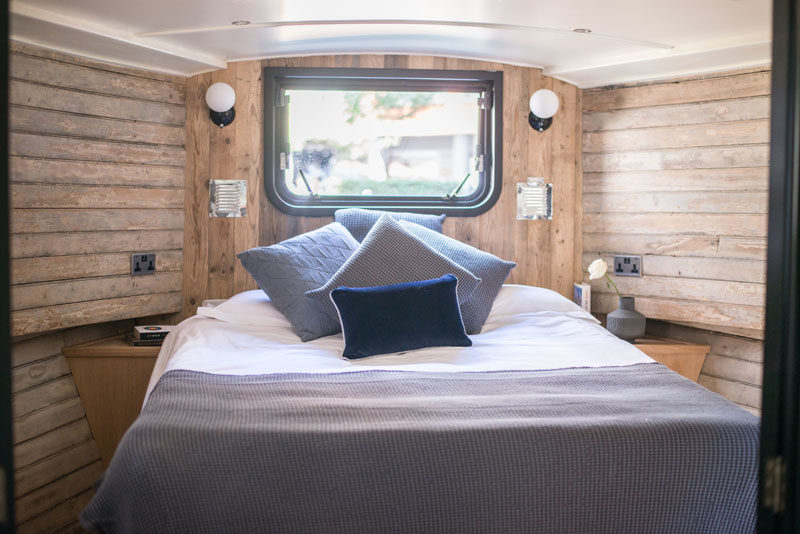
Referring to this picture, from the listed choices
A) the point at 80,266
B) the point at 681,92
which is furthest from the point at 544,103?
the point at 80,266

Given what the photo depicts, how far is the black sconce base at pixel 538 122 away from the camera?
3.75 meters

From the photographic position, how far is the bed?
5.20ft

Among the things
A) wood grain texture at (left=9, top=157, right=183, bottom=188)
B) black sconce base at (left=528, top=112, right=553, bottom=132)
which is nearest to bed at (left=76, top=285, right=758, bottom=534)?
wood grain texture at (left=9, top=157, right=183, bottom=188)

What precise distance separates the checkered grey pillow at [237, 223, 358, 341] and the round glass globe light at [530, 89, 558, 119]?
125 centimetres

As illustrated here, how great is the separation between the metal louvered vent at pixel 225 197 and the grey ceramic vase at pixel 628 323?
2.04m

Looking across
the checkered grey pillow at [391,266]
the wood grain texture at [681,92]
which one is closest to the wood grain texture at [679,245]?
the wood grain texture at [681,92]

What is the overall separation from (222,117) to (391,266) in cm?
132

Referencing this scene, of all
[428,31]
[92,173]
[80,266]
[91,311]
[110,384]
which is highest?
[428,31]

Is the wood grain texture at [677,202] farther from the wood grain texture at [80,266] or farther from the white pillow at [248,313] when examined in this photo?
the wood grain texture at [80,266]

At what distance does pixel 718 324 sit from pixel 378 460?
239 cm

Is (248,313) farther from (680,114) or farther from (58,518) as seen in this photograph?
(680,114)


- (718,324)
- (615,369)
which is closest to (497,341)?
(615,369)

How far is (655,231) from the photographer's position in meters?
3.61

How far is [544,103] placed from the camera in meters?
3.62
